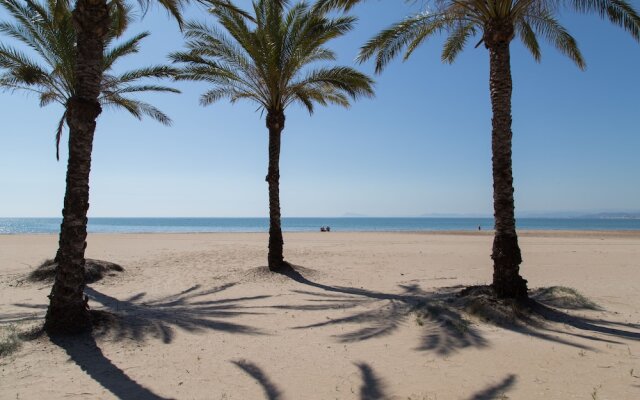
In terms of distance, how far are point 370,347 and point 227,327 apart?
7.82ft

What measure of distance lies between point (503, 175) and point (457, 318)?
2695 mm

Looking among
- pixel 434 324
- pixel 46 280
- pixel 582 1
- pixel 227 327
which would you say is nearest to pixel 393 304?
pixel 434 324

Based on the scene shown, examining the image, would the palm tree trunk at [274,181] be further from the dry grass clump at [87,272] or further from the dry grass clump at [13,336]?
the dry grass clump at [13,336]

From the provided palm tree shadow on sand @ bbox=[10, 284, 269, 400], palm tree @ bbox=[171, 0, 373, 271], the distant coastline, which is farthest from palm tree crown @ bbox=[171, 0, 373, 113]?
the distant coastline

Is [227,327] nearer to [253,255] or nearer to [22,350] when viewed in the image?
[22,350]

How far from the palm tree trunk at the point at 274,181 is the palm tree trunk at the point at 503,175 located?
632cm

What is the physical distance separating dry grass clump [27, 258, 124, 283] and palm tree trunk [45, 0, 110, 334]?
514cm

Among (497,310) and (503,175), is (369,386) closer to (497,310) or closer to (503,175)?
(497,310)

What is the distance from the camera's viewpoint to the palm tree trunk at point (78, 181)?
587 cm

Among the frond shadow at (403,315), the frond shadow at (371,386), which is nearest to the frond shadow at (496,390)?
the frond shadow at (371,386)

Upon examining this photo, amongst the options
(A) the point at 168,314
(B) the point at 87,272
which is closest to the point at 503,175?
(A) the point at 168,314

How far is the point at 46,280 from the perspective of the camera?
10492 millimetres

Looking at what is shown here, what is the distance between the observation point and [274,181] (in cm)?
1227

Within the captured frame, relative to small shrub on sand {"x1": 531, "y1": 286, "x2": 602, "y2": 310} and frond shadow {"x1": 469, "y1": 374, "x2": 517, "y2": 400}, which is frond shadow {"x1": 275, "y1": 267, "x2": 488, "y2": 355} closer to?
frond shadow {"x1": 469, "y1": 374, "x2": 517, "y2": 400}
